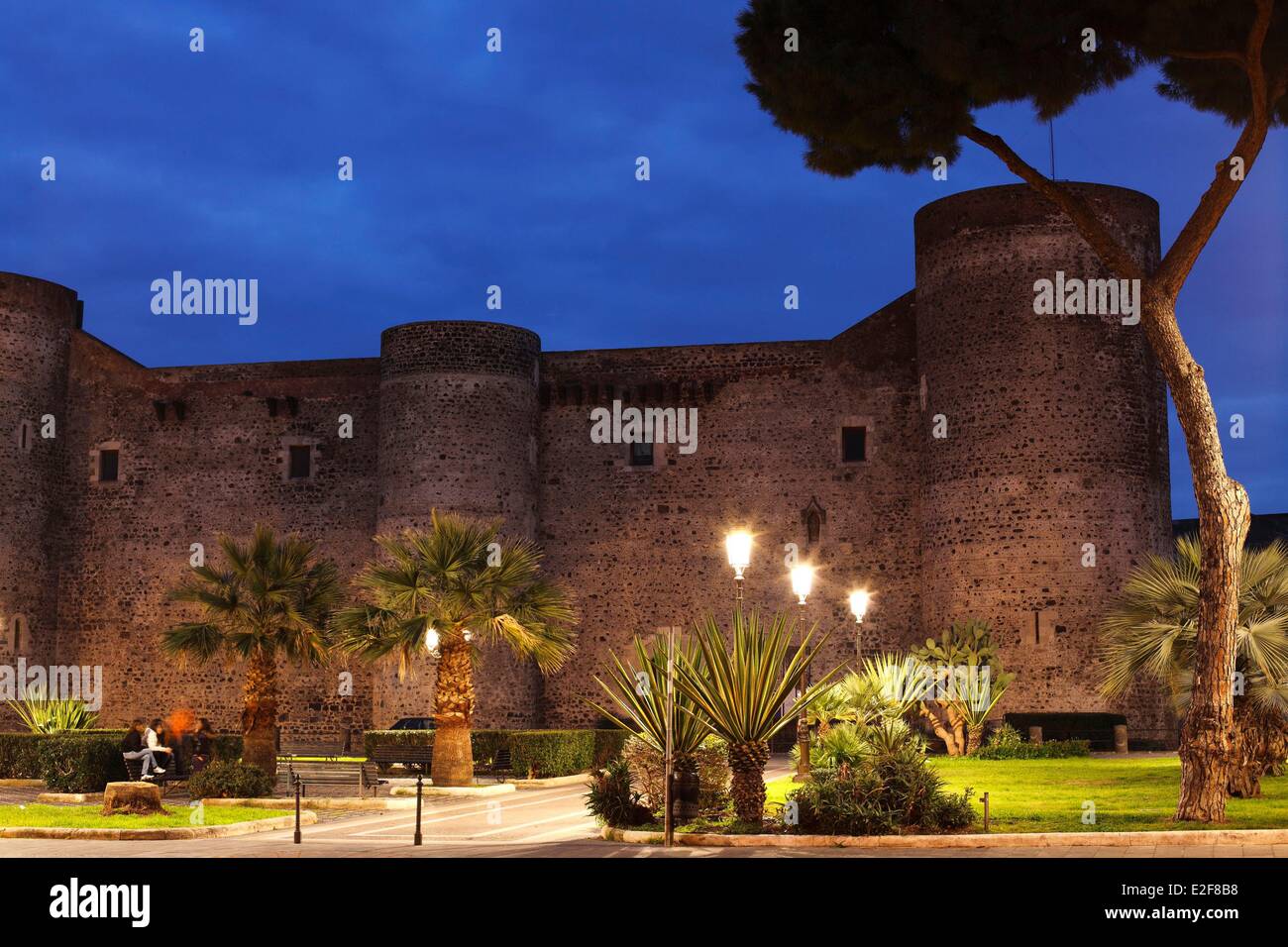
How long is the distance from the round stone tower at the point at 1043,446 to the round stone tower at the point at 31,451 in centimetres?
2191

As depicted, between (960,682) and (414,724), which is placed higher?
(960,682)

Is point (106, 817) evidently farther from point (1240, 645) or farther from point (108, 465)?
point (108, 465)

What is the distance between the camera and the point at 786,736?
3600cm

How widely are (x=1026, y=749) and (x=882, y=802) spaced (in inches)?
559

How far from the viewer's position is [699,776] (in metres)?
16.4

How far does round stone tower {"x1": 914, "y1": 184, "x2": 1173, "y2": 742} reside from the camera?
31797mm

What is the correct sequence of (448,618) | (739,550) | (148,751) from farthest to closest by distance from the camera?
1. (448,618)
2. (148,751)
3. (739,550)

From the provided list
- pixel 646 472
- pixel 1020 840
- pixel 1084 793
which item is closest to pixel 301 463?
pixel 646 472

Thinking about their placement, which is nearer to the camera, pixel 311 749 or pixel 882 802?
pixel 882 802

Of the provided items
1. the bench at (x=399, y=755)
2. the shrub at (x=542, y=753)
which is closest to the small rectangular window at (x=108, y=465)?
the bench at (x=399, y=755)

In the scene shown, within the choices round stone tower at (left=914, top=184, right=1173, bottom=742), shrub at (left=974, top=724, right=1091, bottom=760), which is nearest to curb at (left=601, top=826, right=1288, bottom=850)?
shrub at (left=974, top=724, right=1091, bottom=760)

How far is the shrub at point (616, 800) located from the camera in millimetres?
15945

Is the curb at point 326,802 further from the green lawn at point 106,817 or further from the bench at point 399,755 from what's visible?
the bench at point 399,755

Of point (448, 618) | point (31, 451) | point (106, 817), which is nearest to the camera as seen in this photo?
point (106, 817)
